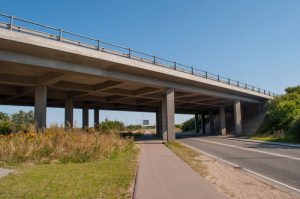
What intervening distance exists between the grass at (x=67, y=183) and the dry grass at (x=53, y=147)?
227 cm

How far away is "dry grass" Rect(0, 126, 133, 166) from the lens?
37.9 ft

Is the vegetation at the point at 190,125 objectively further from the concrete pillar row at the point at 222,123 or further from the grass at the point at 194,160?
the grass at the point at 194,160

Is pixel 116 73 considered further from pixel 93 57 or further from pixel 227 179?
pixel 227 179

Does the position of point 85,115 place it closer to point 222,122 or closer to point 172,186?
point 222,122

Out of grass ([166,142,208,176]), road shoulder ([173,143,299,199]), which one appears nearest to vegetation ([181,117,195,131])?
grass ([166,142,208,176])

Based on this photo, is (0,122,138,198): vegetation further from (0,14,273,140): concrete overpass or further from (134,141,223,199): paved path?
(0,14,273,140): concrete overpass

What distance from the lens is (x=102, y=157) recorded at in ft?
43.9

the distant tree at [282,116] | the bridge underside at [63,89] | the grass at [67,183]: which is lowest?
the grass at [67,183]

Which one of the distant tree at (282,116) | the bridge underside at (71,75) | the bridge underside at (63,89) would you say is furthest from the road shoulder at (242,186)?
the distant tree at (282,116)

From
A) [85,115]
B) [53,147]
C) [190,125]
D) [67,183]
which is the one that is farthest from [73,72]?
[190,125]

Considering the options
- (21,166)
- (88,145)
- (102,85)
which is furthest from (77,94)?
(21,166)

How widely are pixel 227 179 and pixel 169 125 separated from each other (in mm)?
22927

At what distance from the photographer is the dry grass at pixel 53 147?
37.9ft

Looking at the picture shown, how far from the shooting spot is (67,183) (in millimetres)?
7445
